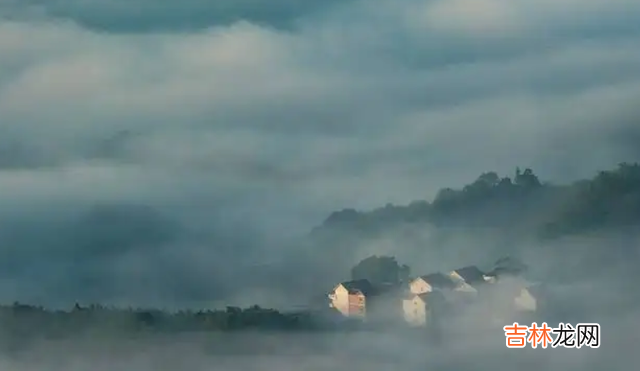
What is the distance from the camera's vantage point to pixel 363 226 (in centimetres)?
744

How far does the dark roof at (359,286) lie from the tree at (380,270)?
0.08 feet

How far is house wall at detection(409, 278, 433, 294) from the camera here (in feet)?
23.8

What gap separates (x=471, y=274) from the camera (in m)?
7.26

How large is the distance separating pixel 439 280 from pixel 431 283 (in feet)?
0.16

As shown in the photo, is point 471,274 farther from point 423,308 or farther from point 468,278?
point 423,308

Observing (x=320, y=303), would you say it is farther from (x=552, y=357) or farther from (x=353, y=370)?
(x=552, y=357)

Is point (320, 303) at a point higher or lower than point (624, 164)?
lower

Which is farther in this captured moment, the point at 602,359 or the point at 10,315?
the point at 10,315

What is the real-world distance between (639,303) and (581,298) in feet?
1.11

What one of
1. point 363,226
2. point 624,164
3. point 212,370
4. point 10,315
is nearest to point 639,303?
point 624,164

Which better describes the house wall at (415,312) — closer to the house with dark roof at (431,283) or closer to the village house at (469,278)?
the house with dark roof at (431,283)

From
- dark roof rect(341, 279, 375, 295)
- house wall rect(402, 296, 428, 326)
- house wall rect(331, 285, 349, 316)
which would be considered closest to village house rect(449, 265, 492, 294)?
house wall rect(402, 296, 428, 326)

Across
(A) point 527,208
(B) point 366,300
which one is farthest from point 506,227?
(B) point 366,300

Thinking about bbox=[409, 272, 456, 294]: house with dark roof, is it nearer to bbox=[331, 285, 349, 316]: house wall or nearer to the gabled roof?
the gabled roof
